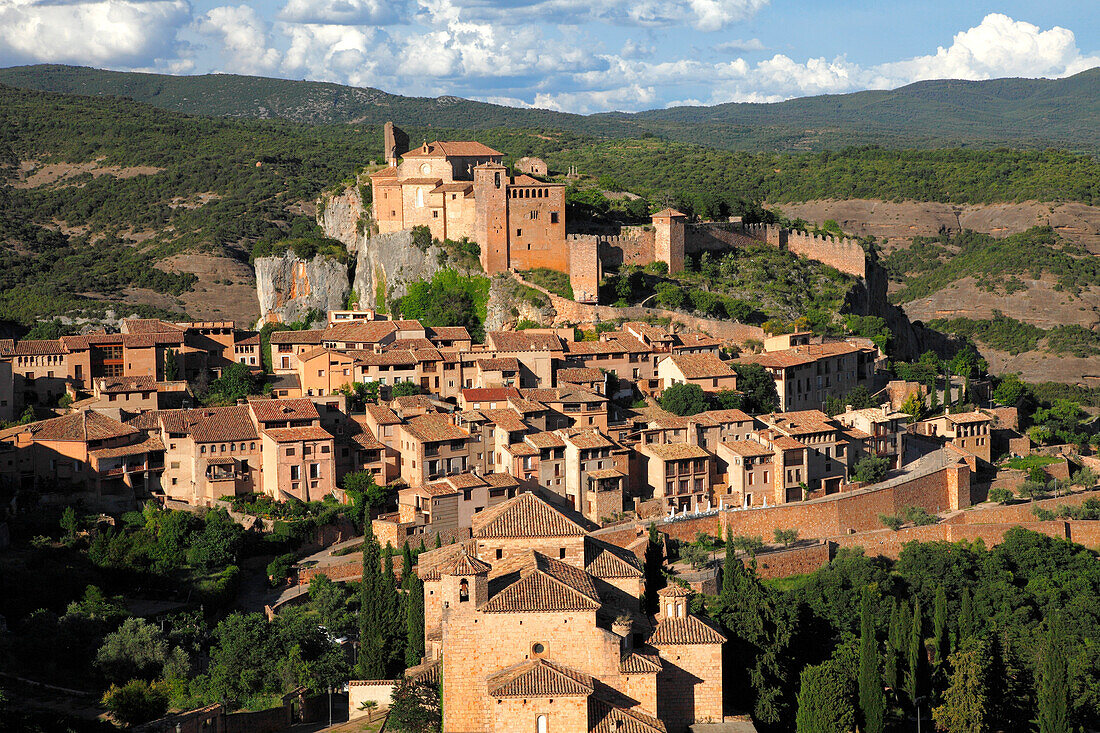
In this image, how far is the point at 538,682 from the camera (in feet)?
79.1

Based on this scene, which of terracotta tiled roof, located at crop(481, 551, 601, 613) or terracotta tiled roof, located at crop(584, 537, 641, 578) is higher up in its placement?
terracotta tiled roof, located at crop(481, 551, 601, 613)

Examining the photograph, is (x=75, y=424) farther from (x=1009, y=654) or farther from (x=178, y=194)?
(x=178, y=194)

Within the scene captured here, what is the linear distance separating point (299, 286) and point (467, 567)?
37.5m

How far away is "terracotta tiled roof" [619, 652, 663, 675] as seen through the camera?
81.5 feet

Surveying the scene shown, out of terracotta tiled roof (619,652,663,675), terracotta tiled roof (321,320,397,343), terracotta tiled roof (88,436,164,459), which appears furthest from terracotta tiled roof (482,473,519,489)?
terracotta tiled roof (619,652,663,675)

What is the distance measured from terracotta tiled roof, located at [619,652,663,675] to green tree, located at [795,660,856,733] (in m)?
5.50

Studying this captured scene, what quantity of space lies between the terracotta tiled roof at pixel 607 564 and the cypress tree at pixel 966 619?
1270 cm

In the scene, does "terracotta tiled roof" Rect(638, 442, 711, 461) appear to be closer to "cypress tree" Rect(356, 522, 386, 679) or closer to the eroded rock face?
"cypress tree" Rect(356, 522, 386, 679)

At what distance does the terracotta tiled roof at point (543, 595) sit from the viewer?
2472cm

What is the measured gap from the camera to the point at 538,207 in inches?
2188

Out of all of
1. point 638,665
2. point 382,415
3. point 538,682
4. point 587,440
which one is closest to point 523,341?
point 382,415

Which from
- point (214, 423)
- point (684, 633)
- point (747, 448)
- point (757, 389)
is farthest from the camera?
point (757, 389)

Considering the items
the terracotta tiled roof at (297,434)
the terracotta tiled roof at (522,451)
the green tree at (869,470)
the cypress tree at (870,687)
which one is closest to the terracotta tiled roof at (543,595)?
the cypress tree at (870,687)

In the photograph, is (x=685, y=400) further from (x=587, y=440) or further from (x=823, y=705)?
(x=823, y=705)
